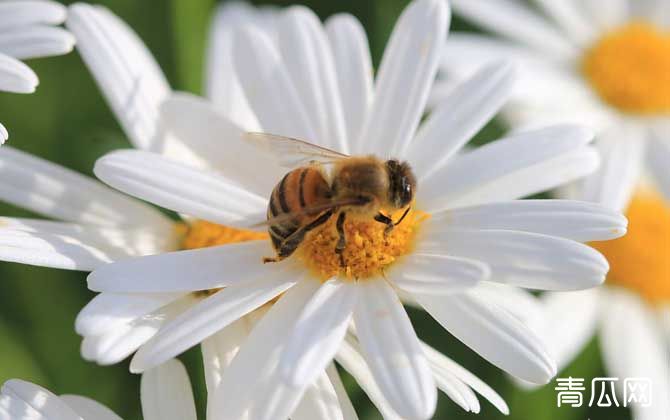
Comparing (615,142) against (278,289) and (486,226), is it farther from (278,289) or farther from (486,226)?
(278,289)

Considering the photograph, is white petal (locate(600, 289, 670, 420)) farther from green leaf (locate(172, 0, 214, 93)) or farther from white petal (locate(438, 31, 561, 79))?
green leaf (locate(172, 0, 214, 93))

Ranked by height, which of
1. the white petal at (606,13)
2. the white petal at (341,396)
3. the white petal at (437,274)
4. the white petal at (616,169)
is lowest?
the white petal at (341,396)

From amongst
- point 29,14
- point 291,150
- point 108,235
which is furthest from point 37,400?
point 29,14

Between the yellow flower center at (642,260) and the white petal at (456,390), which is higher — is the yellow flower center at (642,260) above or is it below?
above

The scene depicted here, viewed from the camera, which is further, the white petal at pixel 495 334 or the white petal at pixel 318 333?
the white petal at pixel 495 334

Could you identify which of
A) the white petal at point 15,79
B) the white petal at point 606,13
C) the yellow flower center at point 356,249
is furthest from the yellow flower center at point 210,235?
the white petal at point 606,13

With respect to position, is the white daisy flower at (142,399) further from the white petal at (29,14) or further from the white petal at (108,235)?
the white petal at (29,14)
